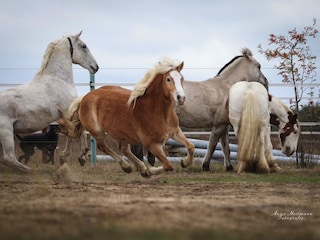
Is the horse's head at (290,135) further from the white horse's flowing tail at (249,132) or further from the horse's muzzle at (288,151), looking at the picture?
the white horse's flowing tail at (249,132)

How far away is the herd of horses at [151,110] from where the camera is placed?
29.1 feet

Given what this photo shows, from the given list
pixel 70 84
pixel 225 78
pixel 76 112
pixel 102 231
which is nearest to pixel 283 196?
pixel 102 231

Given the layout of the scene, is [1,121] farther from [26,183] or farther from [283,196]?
[283,196]

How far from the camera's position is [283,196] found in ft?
21.9

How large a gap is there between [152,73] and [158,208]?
13.5 feet

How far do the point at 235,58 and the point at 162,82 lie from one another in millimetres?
4092

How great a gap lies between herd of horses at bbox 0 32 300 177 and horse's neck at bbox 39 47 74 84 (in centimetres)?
2

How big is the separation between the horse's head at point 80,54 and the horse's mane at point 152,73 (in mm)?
2376

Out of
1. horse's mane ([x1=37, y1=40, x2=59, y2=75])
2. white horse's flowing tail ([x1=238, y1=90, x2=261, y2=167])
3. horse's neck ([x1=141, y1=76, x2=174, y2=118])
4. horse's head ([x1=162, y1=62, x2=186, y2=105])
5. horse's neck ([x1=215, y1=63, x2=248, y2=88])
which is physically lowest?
white horse's flowing tail ([x1=238, y1=90, x2=261, y2=167])

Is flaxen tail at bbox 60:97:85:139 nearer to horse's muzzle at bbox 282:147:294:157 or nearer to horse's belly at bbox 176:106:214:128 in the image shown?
horse's belly at bbox 176:106:214:128

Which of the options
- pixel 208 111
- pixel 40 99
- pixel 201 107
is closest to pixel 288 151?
pixel 208 111

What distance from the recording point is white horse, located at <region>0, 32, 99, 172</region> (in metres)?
10.0

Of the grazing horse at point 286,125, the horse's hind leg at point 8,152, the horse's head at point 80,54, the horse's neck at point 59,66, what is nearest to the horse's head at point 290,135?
the grazing horse at point 286,125

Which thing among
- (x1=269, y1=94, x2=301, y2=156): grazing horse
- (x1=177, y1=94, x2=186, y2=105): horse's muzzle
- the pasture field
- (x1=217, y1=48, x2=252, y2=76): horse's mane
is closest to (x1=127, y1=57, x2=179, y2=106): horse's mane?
(x1=177, y1=94, x2=186, y2=105): horse's muzzle
